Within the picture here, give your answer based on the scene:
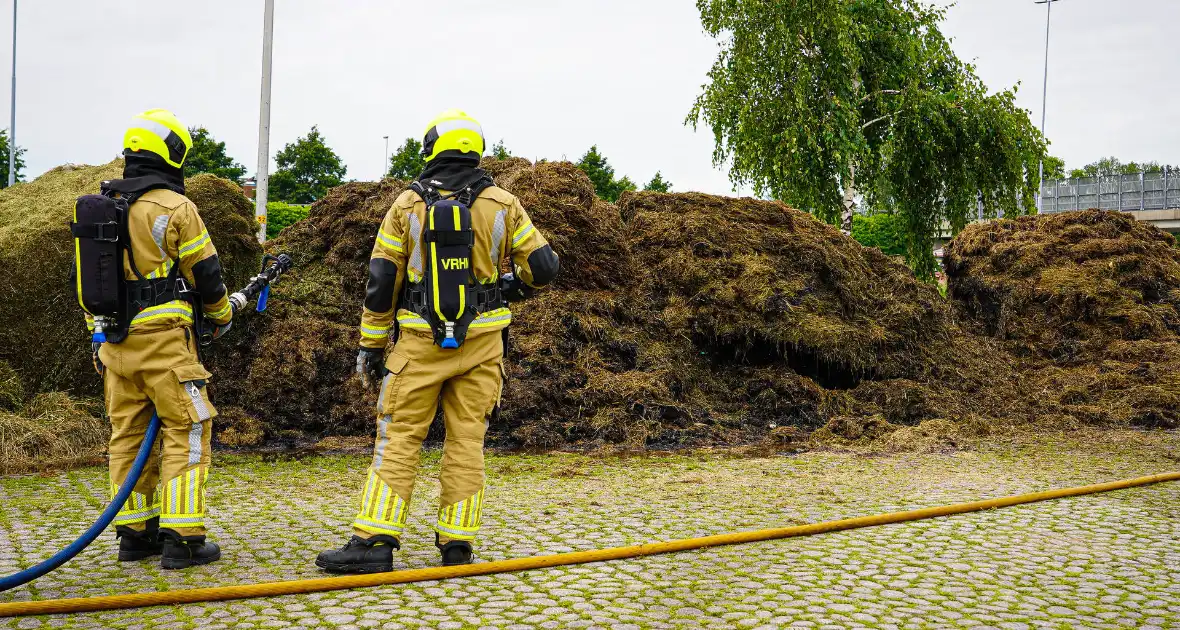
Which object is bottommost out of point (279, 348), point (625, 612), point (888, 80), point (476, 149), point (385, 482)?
point (625, 612)

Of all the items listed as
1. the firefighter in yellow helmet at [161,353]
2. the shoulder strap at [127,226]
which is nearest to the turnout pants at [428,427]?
the firefighter in yellow helmet at [161,353]

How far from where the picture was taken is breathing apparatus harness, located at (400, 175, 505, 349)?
4.67 meters

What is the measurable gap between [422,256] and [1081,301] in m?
10.8

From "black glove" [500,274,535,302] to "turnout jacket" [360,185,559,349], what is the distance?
0.17 ft

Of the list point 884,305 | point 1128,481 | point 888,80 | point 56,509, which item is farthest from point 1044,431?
point 888,80

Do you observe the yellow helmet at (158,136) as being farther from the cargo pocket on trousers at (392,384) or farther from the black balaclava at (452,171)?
the cargo pocket on trousers at (392,384)

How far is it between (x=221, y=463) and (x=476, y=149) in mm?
4087

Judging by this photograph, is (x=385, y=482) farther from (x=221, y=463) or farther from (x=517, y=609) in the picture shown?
(x=221, y=463)

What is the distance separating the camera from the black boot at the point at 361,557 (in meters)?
4.49

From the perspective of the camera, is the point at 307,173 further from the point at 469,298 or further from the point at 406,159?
the point at 469,298

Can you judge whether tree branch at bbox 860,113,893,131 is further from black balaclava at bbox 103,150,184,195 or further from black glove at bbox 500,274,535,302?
black balaclava at bbox 103,150,184,195

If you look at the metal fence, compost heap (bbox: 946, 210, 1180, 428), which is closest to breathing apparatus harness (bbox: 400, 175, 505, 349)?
compost heap (bbox: 946, 210, 1180, 428)

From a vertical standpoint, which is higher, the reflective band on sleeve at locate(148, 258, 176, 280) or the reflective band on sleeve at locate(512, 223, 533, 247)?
the reflective band on sleeve at locate(512, 223, 533, 247)

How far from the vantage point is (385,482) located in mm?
4641
